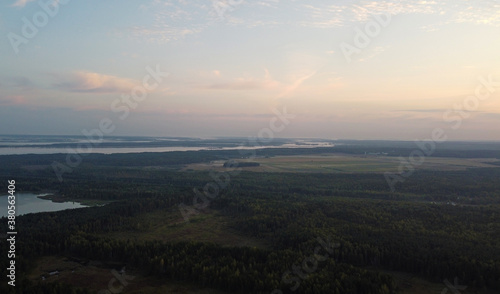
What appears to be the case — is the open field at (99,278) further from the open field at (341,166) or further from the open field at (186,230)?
the open field at (341,166)

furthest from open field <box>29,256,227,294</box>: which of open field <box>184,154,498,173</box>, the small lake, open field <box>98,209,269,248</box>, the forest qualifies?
open field <box>184,154,498,173</box>

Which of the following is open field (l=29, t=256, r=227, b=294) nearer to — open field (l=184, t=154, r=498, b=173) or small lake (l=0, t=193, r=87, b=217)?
small lake (l=0, t=193, r=87, b=217)

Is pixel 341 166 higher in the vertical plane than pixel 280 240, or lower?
higher

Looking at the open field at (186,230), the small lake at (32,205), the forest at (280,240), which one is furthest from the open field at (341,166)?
the open field at (186,230)

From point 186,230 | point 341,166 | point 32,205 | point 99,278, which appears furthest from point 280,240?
point 341,166

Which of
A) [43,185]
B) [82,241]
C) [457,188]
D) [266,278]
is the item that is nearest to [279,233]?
[266,278]

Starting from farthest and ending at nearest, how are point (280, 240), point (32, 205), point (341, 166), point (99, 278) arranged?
point (341, 166)
point (32, 205)
point (280, 240)
point (99, 278)

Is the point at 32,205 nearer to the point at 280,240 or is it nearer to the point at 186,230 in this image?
the point at 186,230

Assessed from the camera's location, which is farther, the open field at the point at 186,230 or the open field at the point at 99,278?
the open field at the point at 186,230

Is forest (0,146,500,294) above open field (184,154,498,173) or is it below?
below
